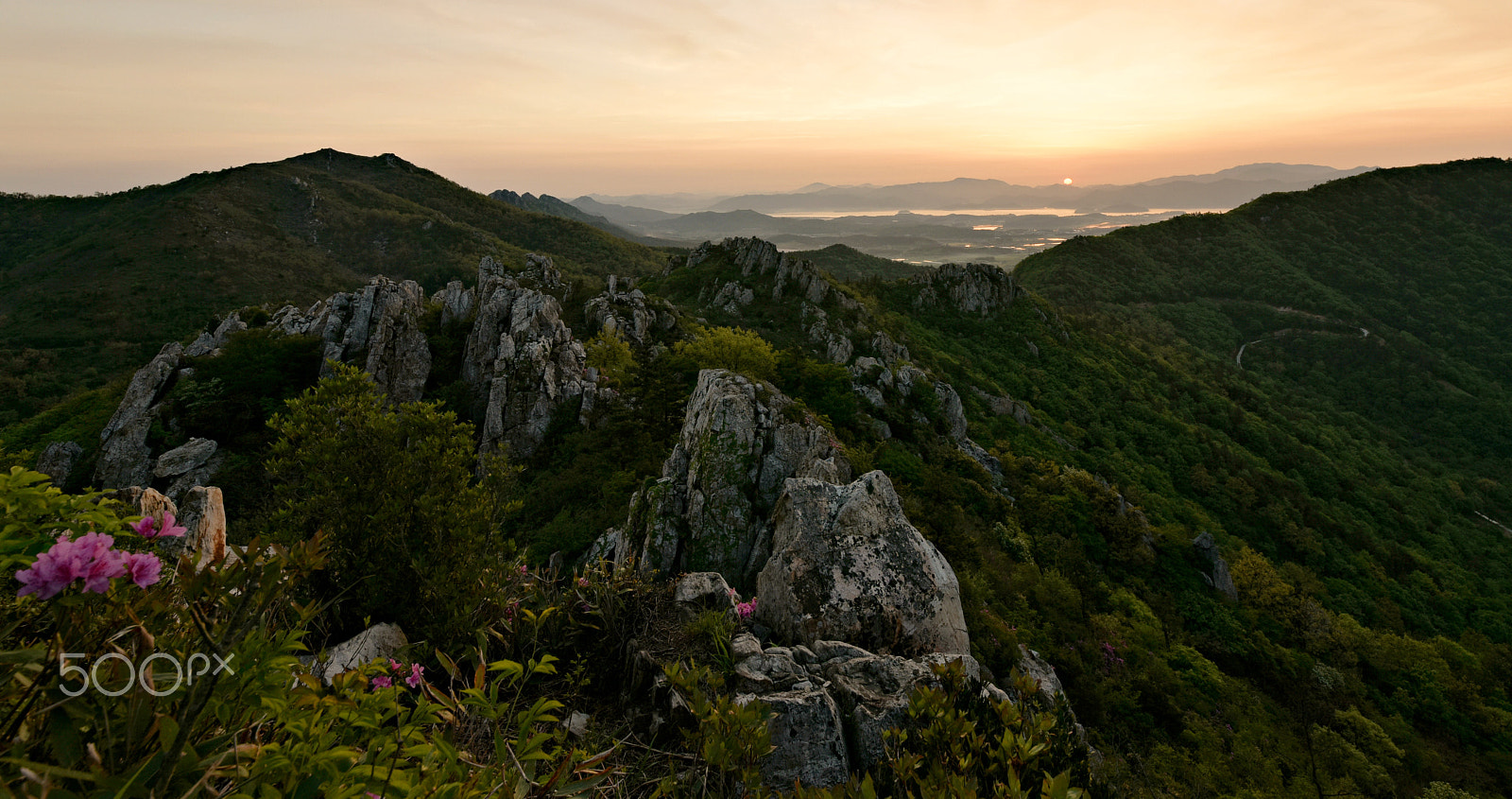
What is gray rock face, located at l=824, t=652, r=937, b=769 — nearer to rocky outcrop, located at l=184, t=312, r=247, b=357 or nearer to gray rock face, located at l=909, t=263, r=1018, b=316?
rocky outcrop, located at l=184, t=312, r=247, b=357

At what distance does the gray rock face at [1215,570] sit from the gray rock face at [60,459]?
45470mm

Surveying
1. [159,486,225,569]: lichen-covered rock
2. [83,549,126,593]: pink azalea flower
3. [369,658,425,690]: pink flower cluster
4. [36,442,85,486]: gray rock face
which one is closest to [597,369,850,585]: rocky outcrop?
[159,486,225,569]: lichen-covered rock

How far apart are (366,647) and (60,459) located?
2812 cm

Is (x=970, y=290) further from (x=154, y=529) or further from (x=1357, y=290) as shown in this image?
(x=1357, y=290)

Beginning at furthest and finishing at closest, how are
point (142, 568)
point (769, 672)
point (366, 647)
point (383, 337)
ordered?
point (383, 337) → point (769, 672) → point (366, 647) → point (142, 568)

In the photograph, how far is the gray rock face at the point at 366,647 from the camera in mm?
5426

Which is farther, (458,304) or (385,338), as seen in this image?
(458,304)

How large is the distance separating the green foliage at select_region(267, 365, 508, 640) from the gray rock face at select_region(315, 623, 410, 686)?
1.06 ft

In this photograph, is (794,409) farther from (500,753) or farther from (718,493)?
(500,753)

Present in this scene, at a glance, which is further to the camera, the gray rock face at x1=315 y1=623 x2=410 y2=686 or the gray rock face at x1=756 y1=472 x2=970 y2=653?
the gray rock face at x1=756 y1=472 x2=970 y2=653

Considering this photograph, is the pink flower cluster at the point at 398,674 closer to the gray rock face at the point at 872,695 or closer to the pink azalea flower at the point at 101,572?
the pink azalea flower at the point at 101,572

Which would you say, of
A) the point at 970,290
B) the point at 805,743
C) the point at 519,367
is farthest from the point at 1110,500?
the point at 970,290

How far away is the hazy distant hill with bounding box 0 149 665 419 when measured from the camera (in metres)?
61.0

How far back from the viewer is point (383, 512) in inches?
239
